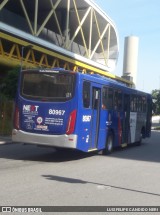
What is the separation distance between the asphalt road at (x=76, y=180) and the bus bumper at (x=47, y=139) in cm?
62

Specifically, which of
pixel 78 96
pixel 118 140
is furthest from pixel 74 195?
pixel 118 140

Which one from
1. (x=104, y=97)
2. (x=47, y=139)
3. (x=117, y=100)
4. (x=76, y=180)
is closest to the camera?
(x=76, y=180)

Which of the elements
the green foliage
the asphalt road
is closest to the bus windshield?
the asphalt road

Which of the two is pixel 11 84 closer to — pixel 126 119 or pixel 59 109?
pixel 126 119

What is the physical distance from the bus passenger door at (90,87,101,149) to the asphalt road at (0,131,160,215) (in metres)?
0.74

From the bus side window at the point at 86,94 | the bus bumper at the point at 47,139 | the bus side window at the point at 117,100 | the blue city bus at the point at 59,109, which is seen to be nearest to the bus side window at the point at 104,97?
the blue city bus at the point at 59,109

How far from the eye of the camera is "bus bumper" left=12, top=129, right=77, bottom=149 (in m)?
14.2

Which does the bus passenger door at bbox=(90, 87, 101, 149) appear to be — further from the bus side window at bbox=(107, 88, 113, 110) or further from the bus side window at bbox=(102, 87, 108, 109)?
the bus side window at bbox=(107, 88, 113, 110)

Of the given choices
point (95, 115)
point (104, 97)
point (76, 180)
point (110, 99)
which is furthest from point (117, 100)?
point (76, 180)

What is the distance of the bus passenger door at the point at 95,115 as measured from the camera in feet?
51.5

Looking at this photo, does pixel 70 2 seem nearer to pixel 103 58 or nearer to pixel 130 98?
pixel 103 58

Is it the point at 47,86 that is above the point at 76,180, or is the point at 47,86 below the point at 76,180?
above

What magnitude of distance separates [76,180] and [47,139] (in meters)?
3.85

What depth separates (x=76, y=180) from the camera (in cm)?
1068
